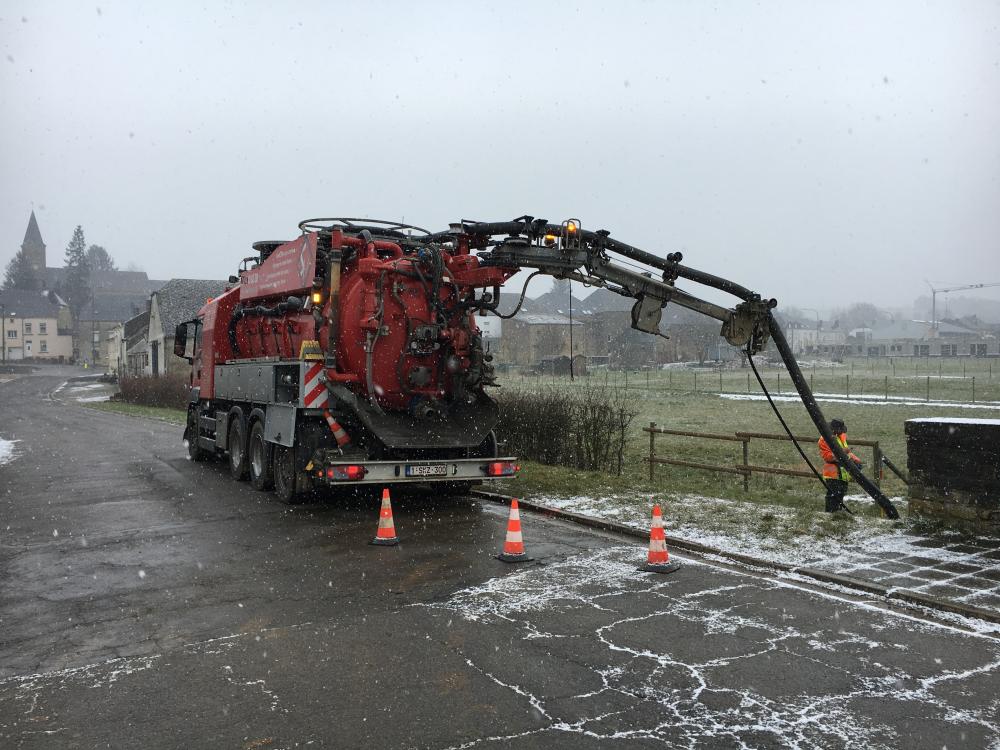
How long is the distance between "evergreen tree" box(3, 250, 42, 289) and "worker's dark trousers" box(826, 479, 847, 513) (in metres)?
152

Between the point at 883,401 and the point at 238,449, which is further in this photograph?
the point at 883,401

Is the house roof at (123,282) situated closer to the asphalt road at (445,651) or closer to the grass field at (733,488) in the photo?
the grass field at (733,488)

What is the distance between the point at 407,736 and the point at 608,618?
2539mm

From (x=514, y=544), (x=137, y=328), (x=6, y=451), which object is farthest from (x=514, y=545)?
(x=137, y=328)

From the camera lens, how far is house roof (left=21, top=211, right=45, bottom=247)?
509 feet

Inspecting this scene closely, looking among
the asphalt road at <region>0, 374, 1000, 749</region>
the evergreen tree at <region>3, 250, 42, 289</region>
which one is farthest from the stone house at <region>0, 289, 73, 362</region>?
the asphalt road at <region>0, 374, 1000, 749</region>

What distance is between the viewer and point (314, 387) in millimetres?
11508

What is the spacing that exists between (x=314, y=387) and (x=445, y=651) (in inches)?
241

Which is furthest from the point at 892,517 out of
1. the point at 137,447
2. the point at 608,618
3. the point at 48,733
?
the point at 137,447

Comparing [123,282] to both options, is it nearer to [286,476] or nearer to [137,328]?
[137,328]

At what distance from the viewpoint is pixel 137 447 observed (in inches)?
853

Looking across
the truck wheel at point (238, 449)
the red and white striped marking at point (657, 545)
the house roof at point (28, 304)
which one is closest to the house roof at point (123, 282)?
the house roof at point (28, 304)

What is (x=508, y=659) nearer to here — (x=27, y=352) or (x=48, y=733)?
(x=48, y=733)

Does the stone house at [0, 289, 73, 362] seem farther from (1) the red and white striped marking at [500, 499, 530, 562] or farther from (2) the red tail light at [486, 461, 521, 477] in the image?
(1) the red and white striped marking at [500, 499, 530, 562]
